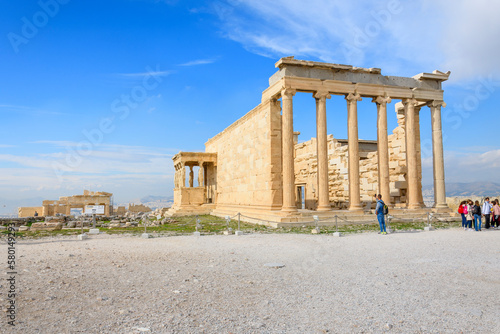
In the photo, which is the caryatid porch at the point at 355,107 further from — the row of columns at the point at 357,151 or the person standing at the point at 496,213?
the person standing at the point at 496,213

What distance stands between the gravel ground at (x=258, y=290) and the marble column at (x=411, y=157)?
33.9 feet

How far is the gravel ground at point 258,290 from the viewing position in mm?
4605

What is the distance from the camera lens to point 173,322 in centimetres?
463

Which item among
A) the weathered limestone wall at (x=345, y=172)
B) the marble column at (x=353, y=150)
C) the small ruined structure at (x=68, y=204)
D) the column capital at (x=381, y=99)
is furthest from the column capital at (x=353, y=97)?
the small ruined structure at (x=68, y=204)

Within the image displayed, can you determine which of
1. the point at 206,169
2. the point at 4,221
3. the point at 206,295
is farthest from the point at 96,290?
the point at 206,169

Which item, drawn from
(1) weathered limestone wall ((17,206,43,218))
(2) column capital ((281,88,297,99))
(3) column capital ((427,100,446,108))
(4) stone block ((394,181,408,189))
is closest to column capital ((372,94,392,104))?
(3) column capital ((427,100,446,108))

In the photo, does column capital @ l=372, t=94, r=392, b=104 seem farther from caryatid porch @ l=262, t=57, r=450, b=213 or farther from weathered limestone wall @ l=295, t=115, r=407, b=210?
weathered limestone wall @ l=295, t=115, r=407, b=210

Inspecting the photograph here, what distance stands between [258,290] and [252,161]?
16.6m

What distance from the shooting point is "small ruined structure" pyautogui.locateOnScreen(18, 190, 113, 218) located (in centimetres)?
3794

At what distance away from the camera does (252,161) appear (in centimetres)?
2252

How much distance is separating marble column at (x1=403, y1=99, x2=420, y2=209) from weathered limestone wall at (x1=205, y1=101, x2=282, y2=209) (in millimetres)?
7037

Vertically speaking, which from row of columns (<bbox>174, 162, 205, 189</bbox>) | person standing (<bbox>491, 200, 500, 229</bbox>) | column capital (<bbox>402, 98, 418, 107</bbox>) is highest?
column capital (<bbox>402, 98, 418, 107</bbox>)

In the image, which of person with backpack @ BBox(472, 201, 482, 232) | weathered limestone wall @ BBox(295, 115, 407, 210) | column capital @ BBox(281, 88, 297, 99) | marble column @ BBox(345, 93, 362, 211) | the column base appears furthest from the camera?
weathered limestone wall @ BBox(295, 115, 407, 210)

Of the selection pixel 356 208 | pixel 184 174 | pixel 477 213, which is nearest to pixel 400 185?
pixel 356 208
